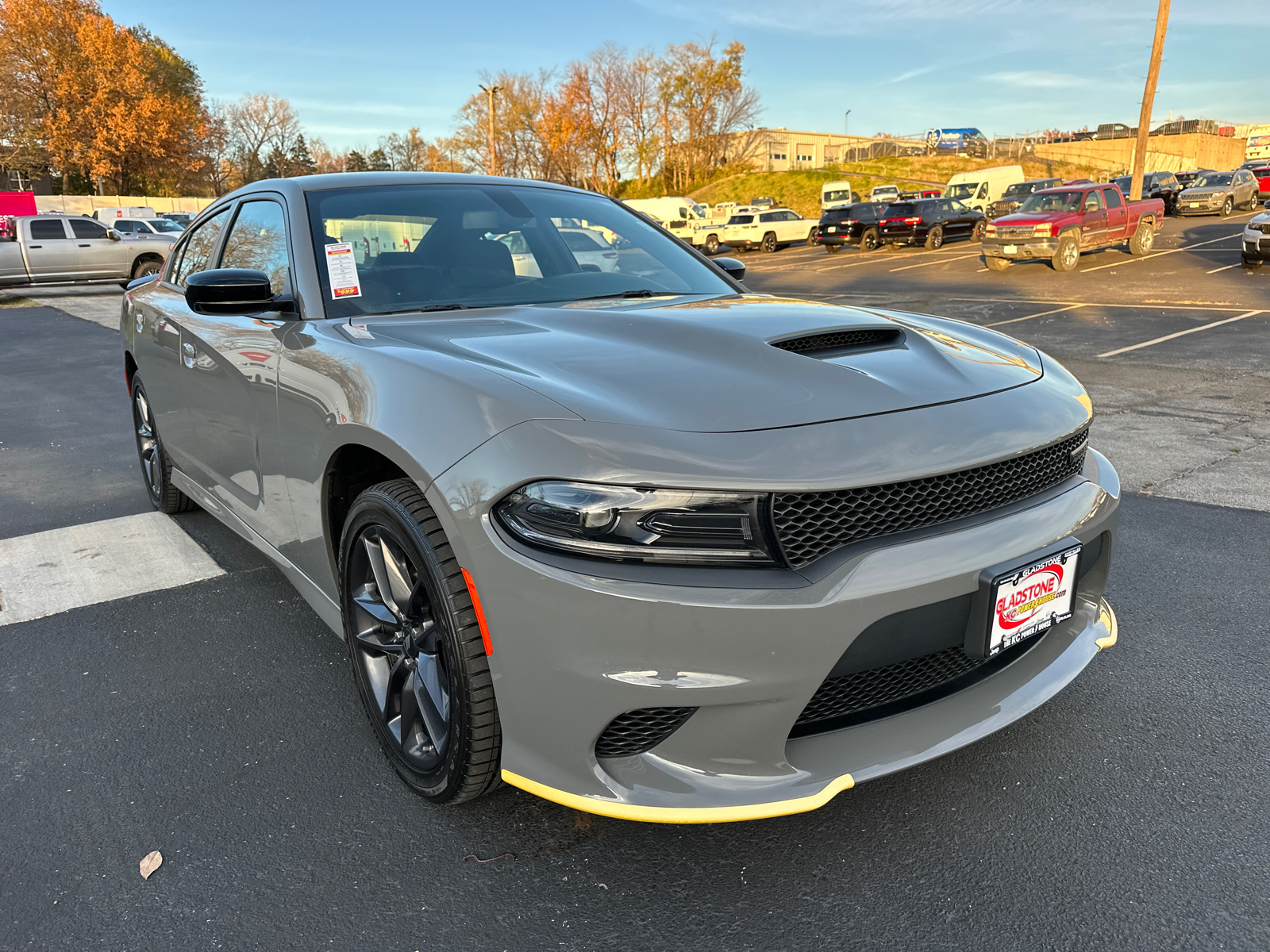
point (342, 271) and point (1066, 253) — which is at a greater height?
point (342, 271)

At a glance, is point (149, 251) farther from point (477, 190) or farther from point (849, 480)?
point (849, 480)

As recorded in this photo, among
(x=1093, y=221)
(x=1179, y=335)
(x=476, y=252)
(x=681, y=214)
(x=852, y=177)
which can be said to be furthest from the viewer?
(x=852, y=177)

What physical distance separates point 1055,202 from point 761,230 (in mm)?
15366

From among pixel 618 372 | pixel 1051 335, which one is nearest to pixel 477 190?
pixel 618 372

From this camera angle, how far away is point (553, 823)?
7.06 feet

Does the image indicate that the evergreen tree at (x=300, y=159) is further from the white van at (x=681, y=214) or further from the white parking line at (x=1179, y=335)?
the white parking line at (x=1179, y=335)

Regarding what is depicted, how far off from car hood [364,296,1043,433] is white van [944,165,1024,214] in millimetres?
36629

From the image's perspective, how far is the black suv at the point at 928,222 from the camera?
2972 centimetres

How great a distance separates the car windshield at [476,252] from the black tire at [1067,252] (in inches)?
744

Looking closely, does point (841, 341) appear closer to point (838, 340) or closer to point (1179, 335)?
point (838, 340)

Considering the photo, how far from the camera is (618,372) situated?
1.99 m

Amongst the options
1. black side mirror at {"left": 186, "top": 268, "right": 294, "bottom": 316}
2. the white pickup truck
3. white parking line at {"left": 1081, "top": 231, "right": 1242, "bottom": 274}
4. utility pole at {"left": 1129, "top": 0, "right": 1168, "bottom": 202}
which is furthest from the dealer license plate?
utility pole at {"left": 1129, "top": 0, "right": 1168, "bottom": 202}

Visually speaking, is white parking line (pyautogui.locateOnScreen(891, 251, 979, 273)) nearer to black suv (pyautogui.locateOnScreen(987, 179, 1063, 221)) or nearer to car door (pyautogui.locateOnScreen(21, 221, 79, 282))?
black suv (pyautogui.locateOnScreen(987, 179, 1063, 221))

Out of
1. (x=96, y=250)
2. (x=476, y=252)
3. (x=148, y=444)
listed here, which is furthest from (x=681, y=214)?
(x=476, y=252)
